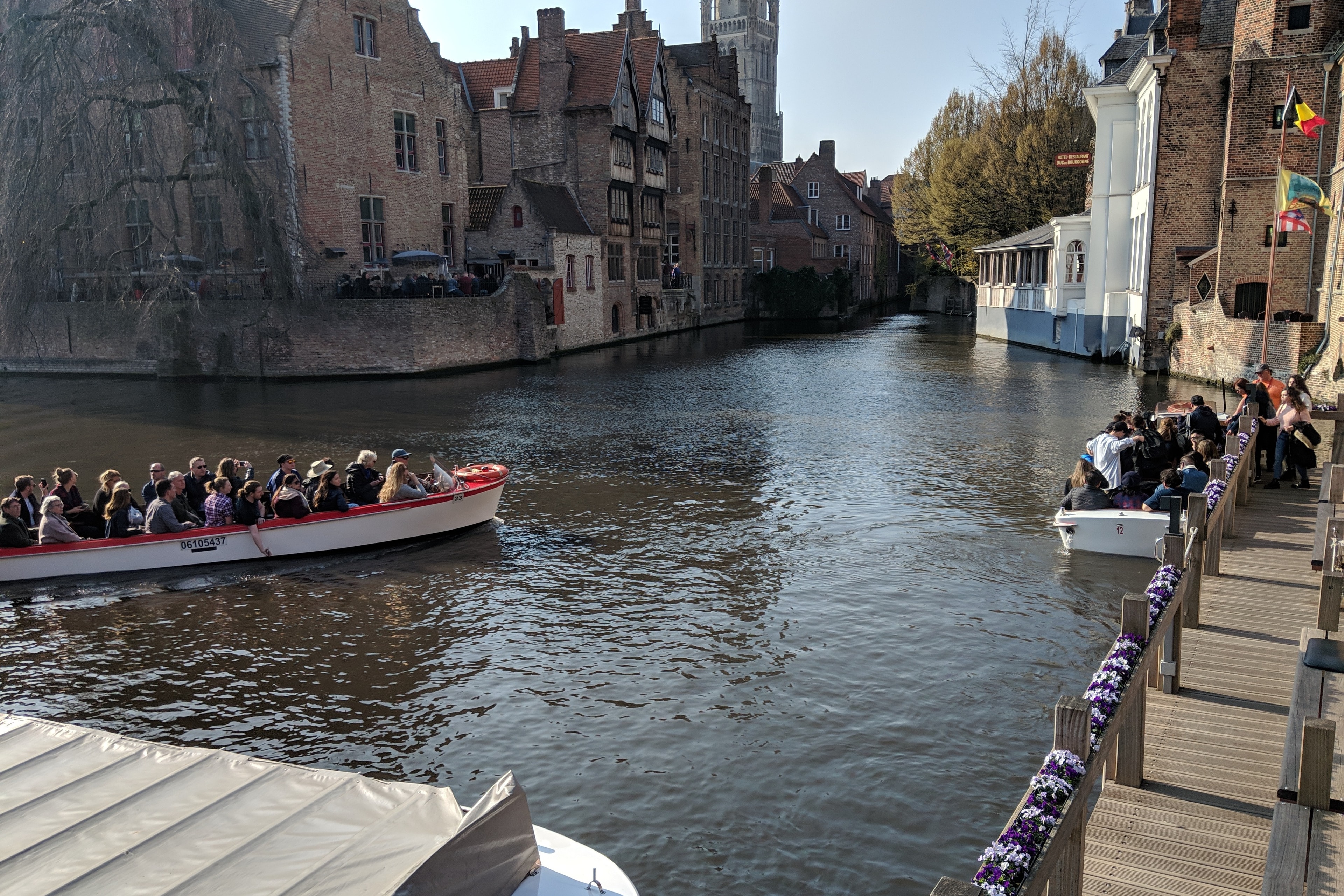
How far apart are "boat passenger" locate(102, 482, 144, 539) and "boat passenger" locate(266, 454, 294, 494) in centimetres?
177

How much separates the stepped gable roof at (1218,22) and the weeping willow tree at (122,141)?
27943 mm

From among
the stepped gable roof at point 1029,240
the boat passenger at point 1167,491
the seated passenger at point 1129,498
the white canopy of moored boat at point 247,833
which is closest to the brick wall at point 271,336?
the stepped gable roof at point 1029,240

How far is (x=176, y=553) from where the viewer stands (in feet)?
42.6

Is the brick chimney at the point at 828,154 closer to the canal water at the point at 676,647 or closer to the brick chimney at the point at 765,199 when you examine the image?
the brick chimney at the point at 765,199

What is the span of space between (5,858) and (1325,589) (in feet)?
27.0

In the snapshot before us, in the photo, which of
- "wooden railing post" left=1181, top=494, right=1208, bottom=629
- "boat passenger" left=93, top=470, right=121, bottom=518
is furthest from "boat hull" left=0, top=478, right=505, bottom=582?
"wooden railing post" left=1181, top=494, right=1208, bottom=629

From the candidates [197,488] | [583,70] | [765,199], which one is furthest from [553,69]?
[197,488]

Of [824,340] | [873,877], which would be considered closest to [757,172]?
[824,340]

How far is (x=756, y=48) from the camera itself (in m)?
123

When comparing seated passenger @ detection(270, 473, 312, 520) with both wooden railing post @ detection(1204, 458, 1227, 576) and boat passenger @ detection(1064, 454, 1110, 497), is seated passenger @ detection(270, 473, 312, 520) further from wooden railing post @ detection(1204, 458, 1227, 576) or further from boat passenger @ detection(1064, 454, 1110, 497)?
wooden railing post @ detection(1204, 458, 1227, 576)

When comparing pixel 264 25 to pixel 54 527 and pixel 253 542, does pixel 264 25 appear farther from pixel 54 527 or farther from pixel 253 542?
pixel 253 542

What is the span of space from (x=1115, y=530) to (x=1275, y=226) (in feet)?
48.9

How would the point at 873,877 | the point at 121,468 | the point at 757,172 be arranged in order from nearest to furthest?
1. the point at 873,877
2. the point at 121,468
3. the point at 757,172

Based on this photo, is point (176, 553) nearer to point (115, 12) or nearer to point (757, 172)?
point (115, 12)
